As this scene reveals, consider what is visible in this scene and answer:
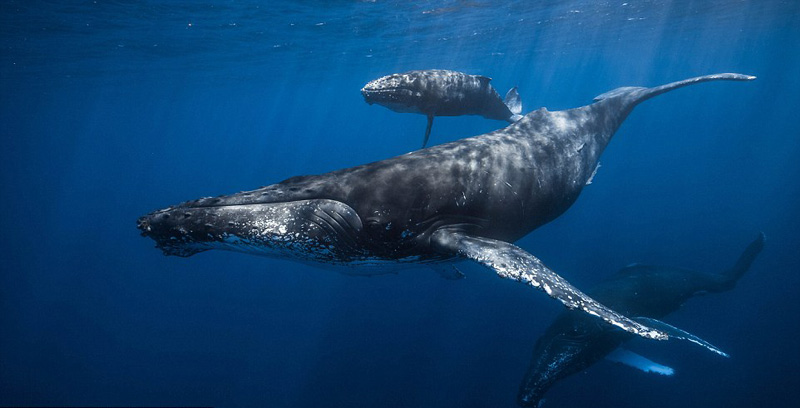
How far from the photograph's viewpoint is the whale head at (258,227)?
402 cm

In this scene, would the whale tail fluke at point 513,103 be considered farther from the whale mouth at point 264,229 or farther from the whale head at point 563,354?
the whale mouth at point 264,229

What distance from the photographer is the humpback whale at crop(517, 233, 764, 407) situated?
910 centimetres

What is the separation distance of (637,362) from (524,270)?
947 centimetres

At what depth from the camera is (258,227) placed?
13.5ft

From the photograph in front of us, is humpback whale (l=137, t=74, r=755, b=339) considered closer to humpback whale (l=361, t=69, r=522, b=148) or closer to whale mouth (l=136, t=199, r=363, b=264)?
whale mouth (l=136, t=199, r=363, b=264)

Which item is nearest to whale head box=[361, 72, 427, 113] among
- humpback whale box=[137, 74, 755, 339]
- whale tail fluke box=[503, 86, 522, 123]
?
whale tail fluke box=[503, 86, 522, 123]

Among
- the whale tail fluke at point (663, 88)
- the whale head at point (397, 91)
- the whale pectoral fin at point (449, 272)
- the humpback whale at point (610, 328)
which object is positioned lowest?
the humpback whale at point (610, 328)

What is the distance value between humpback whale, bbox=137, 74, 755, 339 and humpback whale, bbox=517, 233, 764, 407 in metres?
4.48

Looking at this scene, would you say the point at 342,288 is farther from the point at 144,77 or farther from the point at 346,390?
the point at 144,77

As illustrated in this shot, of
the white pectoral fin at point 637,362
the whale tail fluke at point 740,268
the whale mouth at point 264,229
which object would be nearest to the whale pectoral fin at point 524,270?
the whale mouth at point 264,229

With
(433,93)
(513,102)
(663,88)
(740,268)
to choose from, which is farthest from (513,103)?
(740,268)

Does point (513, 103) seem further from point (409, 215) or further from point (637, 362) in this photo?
point (409, 215)

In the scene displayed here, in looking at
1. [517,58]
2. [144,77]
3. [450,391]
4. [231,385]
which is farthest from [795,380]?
[144,77]

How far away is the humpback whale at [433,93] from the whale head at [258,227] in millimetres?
5974
